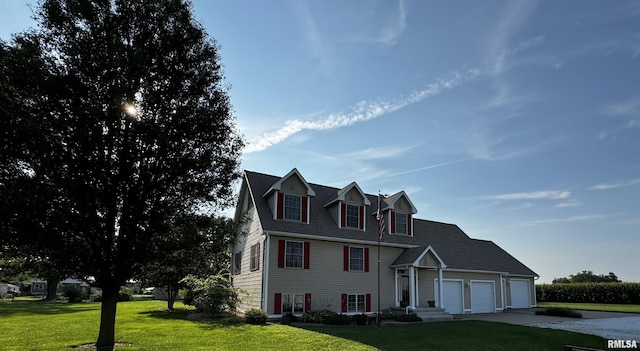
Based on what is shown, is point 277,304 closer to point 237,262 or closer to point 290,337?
point 290,337

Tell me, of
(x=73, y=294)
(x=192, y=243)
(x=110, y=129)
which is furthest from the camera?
(x=73, y=294)

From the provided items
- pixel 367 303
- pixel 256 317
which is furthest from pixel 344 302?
pixel 256 317

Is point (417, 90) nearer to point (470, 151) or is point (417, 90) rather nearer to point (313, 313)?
point (470, 151)

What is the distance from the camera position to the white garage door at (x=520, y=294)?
30.8 metres

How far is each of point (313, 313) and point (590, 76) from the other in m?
15.1

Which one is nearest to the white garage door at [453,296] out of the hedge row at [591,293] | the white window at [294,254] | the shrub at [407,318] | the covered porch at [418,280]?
the covered porch at [418,280]

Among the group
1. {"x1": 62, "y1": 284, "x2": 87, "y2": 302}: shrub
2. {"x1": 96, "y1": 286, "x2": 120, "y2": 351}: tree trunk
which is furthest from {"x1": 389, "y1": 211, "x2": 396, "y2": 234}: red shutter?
{"x1": 62, "y1": 284, "x2": 87, "y2": 302}: shrub

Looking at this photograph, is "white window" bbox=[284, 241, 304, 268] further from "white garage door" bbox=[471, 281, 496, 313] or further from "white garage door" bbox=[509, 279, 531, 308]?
"white garage door" bbox=[509, 279, 531, 308]

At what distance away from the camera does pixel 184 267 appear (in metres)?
13.6

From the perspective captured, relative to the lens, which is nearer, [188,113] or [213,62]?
[188,113]

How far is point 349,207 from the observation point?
2411cm

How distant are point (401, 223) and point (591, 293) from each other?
26.9 m

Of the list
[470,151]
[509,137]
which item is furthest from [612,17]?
[470,151]

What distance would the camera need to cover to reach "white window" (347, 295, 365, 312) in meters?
22.2
